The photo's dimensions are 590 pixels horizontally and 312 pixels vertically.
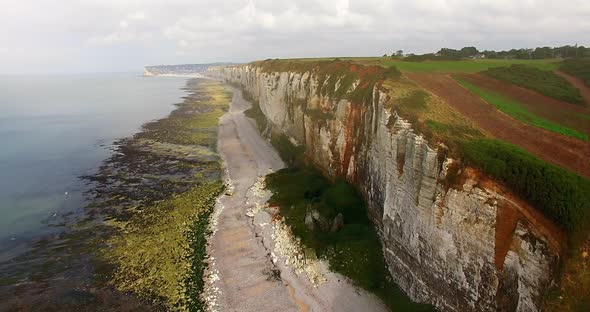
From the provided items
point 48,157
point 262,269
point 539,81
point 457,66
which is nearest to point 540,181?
point 539,81

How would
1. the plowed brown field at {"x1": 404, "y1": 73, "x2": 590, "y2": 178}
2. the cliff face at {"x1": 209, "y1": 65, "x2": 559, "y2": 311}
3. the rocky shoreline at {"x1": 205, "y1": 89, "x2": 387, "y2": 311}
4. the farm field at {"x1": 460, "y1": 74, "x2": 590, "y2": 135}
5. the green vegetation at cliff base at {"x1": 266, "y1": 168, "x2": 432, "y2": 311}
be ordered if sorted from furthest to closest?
the green vegetation at cliff base at {"x1": 266, "y1": 168, "x2": 432, "y2": 311} < the rocky shoreline at {"x1": 205, "y1": 89, "x2": 387, "y2": 311} < the farm field at {"x1": 460, "y1": 74, "x2": 590, "y2": 135} < the plowed brown field at {"x1": 404, "y1": 73, "x2": 590, "y2": 178} < the cliff face at {"x1": 209, "y1": 65, "x2": 559, "y2": 311}

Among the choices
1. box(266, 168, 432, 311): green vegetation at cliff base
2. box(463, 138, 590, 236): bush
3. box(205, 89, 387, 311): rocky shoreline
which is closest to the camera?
box(463, 138, 590, 236): bush

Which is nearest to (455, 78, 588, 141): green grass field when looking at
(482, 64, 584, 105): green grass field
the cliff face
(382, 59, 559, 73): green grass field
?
(482, 64, 584, 105): green grass field

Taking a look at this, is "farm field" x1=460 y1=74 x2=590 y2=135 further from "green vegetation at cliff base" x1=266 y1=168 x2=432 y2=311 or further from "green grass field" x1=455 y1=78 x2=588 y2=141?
"green vegetation at cliff base" x1=266 y1=168 x2=432 y2=311

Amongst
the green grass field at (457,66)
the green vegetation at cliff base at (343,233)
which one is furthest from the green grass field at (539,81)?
the green vegetation at cliff base at (343,233)

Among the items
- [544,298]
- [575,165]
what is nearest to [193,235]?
[544,298]
